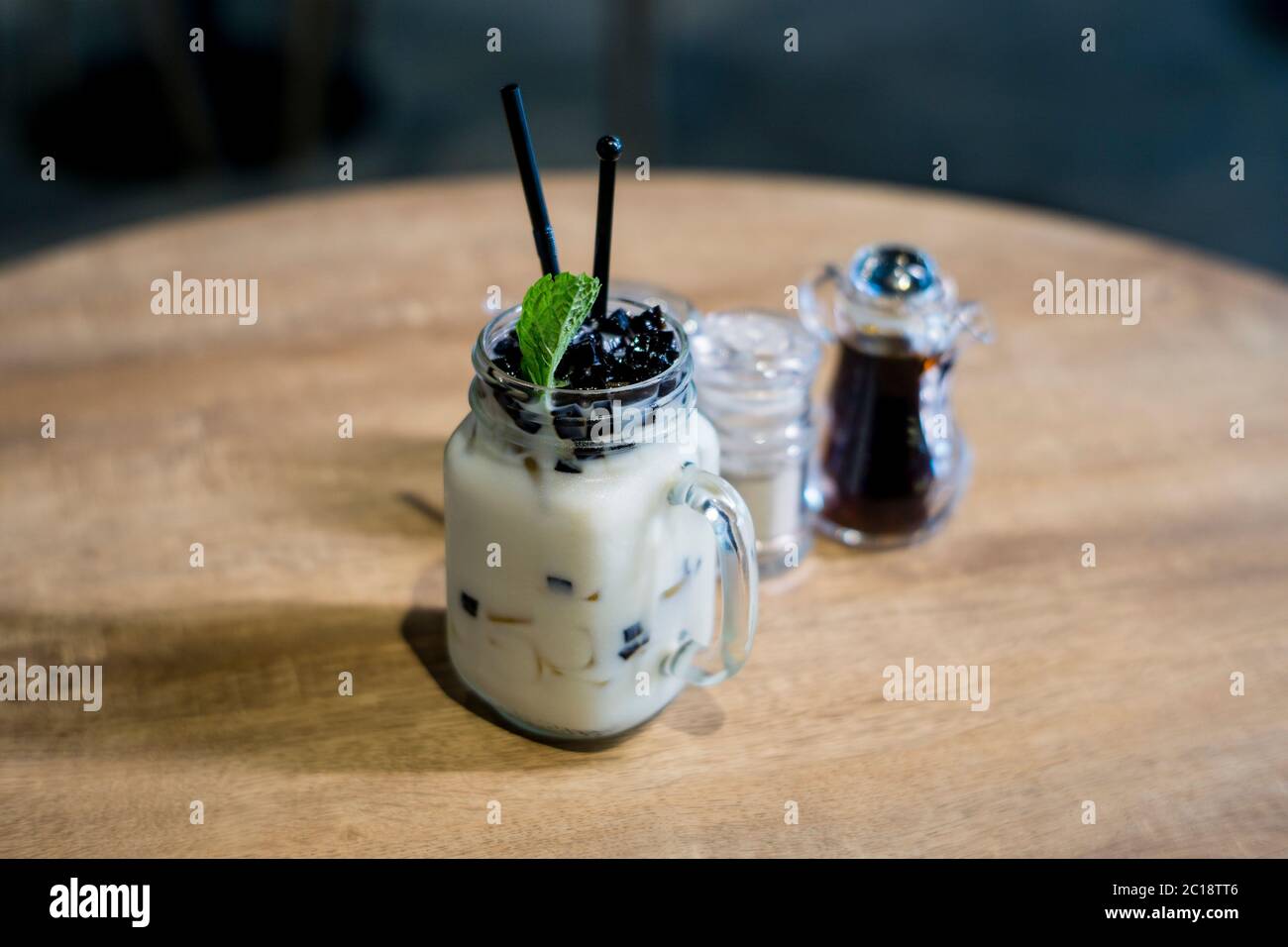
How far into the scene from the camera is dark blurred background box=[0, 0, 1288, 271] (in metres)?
3.02

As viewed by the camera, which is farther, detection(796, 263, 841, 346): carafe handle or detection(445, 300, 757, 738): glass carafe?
detection(796, 263, 841, 346): carafe handle

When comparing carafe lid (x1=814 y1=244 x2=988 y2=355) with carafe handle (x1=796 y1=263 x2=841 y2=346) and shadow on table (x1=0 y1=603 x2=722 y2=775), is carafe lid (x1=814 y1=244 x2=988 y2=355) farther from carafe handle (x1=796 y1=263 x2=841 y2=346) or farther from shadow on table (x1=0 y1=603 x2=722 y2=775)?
shadow on table (x1=0 y1=603 x2=722 y2=775)

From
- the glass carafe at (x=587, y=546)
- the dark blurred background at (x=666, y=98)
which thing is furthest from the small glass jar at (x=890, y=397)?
the dark blurred background at (x=666, y=98)

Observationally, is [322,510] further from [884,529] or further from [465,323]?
[884,529]

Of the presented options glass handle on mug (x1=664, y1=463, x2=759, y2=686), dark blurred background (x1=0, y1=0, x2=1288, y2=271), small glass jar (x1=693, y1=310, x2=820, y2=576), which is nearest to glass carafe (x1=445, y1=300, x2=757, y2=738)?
glass handle on mug (x1=664, y1=463, x2=759, y2=686)

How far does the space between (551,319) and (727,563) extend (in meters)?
0.20

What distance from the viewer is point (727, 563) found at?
85 cm

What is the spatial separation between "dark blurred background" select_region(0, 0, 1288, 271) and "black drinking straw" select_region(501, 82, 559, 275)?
1935mm

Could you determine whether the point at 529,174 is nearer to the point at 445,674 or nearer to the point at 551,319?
the point at 551,319

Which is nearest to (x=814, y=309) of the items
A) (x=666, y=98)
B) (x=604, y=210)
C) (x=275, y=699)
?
(x=604, y=210)

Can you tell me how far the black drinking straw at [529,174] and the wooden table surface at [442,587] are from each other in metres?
0.32

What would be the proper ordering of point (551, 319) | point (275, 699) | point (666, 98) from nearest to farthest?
point (551, 319), point (275, 699), point (666, 98)

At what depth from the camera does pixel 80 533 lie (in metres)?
1.09

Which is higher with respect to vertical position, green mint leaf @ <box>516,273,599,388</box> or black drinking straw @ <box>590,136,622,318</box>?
black drinking straw @ <box>590,136,622,318</box>
